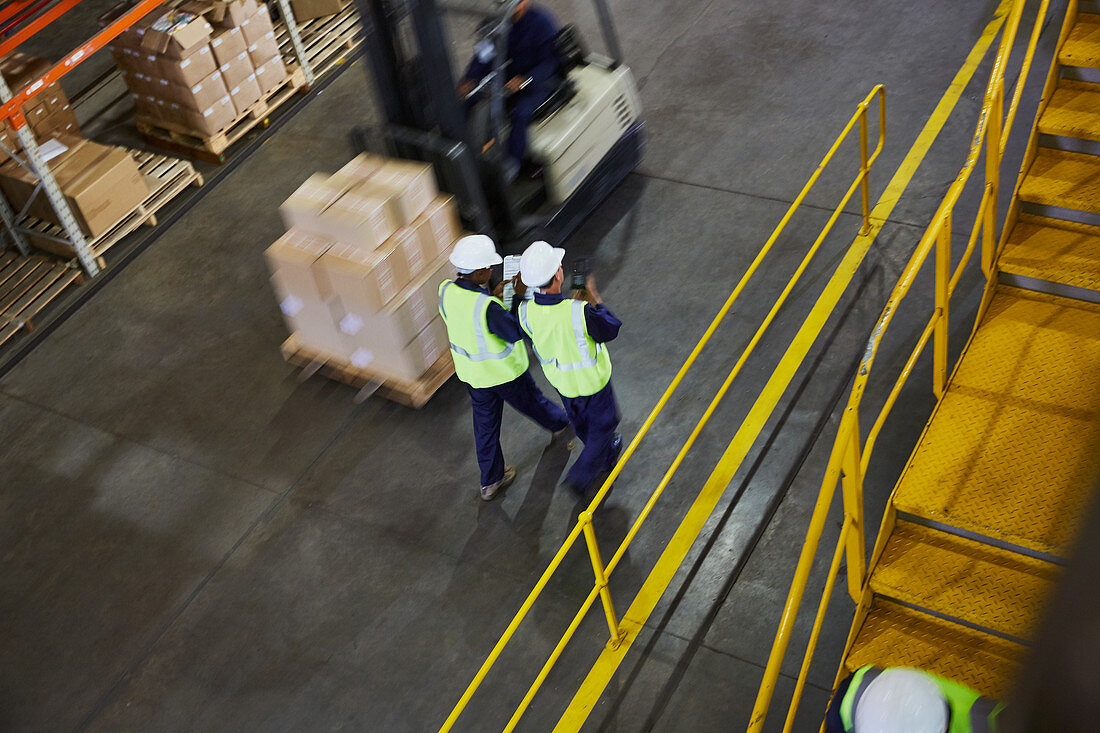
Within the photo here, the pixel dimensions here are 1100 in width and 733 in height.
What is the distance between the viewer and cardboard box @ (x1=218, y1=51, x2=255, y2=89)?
11.0 m

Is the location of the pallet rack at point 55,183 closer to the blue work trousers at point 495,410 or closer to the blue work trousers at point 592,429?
the blue work trousers at point 495,410

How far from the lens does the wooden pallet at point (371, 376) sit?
26.6ft

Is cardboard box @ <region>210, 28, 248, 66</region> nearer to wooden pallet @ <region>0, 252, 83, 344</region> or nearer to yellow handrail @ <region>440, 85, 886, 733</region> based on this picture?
wooden pallet @ <region>0, 252, 83, 344</region>

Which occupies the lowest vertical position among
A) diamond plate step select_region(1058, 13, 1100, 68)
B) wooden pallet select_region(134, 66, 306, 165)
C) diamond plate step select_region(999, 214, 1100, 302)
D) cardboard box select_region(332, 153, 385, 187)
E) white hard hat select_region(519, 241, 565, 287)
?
wooden pallet select_region(134, 66, 306, 165)

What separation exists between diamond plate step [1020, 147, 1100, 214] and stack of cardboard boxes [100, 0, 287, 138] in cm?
796

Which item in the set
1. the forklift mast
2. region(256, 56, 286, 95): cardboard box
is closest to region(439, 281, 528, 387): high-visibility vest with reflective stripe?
the forklift mast

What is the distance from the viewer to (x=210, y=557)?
7539mm

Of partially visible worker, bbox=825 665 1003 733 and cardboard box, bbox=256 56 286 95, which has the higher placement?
partially visible worker, bbox=825 665 1003 733

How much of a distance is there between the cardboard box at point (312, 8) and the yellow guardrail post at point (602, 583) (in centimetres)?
884

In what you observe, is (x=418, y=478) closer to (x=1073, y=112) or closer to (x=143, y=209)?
(x=1073, y=112)

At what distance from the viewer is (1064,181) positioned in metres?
5.36

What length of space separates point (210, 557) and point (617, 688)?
123 inches

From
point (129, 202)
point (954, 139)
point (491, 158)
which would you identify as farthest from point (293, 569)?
point (954, 139)

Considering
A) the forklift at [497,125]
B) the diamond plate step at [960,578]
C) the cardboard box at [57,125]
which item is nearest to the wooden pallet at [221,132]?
the cardboard box at [57,125]
